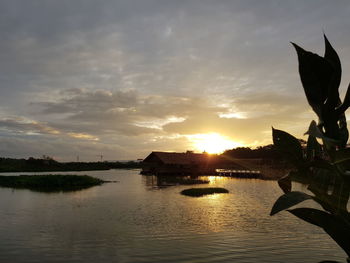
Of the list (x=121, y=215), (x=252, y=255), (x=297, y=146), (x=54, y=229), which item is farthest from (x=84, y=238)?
(x=297, y=146)

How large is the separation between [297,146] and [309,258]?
39.3 feet

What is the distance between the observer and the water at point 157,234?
11.9m

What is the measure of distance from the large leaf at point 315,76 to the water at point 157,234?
1095 centimetres

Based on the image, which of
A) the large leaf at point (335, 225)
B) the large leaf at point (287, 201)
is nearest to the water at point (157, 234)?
the large leaf at point (335, 225)

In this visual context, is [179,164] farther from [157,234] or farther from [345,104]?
[345,104]

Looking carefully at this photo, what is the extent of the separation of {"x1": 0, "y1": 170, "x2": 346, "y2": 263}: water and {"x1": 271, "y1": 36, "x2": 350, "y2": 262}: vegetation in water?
35.1ft

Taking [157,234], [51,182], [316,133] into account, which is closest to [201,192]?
[157,234]

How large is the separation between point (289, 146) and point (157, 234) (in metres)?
14.7

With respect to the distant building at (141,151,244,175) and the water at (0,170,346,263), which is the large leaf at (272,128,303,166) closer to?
the water at (0,170,346,263)

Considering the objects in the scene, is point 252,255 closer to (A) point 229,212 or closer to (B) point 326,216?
(A) point 229,212

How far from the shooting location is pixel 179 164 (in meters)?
60.2

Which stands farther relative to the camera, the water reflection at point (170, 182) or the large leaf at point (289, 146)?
the water reflection at point (170, 182)

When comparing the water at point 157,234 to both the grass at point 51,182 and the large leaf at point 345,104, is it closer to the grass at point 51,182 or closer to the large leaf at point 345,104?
the large leaf at point 345,104

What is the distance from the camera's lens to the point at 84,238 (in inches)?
575
